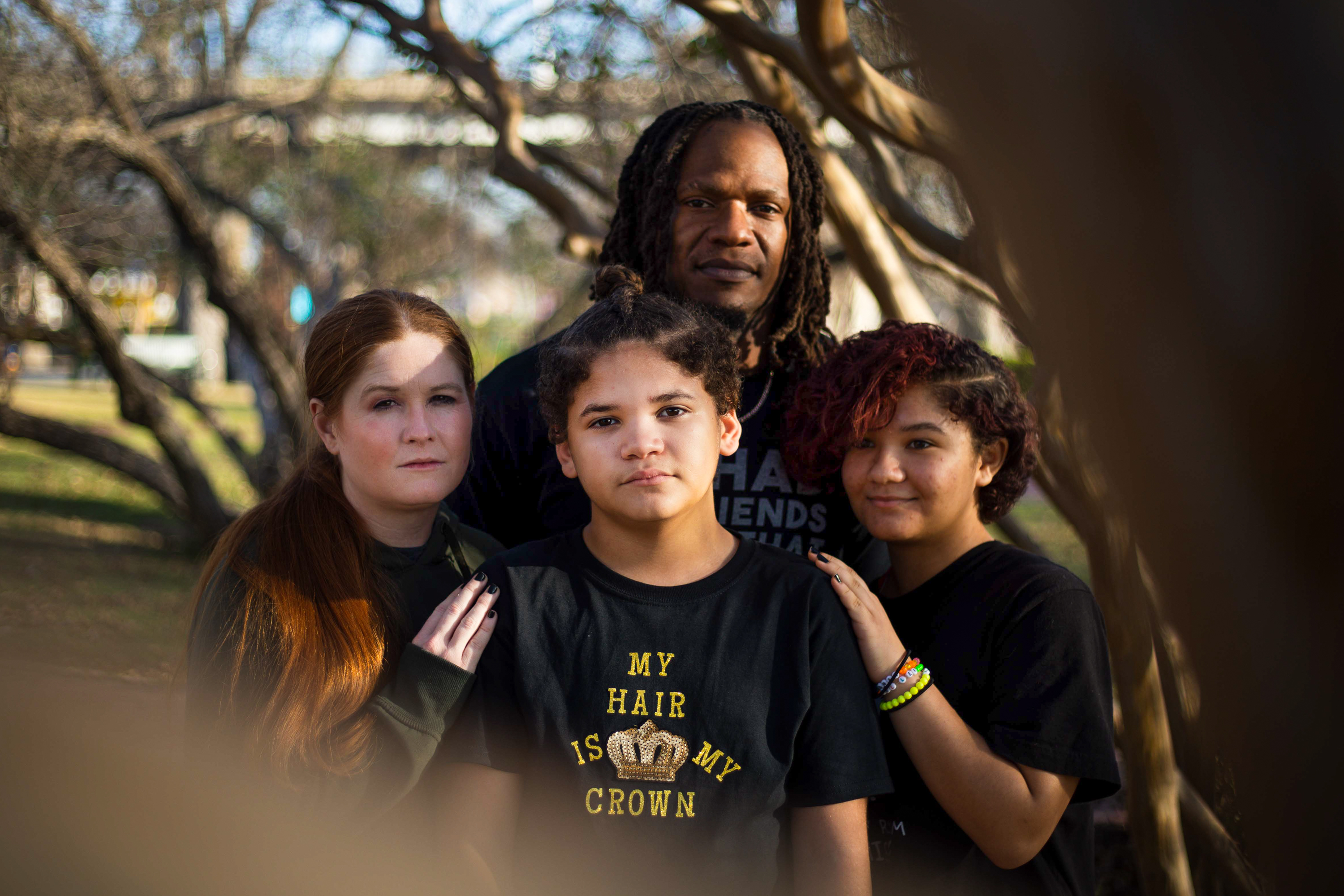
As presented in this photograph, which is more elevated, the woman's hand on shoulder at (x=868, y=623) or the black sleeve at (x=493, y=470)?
the black sleeve at (x=493, y=470)

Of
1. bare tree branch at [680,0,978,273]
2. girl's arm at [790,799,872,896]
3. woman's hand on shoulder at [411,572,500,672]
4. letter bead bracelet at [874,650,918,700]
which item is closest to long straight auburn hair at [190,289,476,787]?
woman's hand on shoulder at [411,572,500,672]

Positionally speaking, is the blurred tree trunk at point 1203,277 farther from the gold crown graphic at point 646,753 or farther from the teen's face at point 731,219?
the teen's face at point 731,219

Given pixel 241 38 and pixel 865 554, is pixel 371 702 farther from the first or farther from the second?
pixel 241 38

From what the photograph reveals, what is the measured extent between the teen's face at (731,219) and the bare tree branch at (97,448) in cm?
808

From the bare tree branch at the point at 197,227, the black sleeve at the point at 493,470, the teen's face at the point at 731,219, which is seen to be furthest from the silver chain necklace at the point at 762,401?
the bare tree branch at the point at 197,227

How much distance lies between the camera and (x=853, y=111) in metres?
3.44

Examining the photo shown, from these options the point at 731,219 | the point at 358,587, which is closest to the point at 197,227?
the point at 731,219

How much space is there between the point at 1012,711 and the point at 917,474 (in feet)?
1.73

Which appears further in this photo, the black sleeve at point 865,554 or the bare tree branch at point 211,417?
the bare tree branch at point 211,417

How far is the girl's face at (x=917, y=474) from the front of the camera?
2314mm

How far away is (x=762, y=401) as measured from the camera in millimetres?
2783

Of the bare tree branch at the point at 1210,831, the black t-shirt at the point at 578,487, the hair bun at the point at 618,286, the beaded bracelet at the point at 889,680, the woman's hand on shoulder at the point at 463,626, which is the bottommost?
the bare tree branch at the point at 1210,831

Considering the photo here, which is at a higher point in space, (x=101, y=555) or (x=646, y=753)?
(x=101, y=555)

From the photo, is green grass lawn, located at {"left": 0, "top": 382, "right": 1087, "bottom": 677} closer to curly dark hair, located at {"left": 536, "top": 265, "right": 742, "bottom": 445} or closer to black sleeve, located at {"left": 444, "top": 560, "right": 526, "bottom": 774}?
black sleeve, located at {"left": 444, "top": 560, "right": 526, "bottom": 774}
